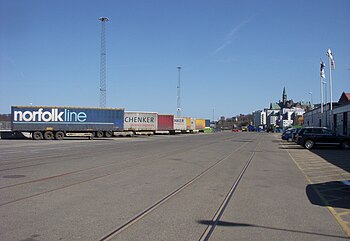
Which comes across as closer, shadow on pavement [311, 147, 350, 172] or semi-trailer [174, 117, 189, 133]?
shadow on pavement [311, 147, 350, 172]

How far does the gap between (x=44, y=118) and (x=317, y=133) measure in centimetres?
3218

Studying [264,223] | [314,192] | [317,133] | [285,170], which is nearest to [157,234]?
[264,223]

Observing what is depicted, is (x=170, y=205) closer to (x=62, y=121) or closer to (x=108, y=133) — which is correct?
(x=62, y=121)

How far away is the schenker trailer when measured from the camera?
47500mm

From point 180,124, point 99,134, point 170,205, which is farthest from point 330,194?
point 180,124

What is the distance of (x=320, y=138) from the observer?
30562 millimetres

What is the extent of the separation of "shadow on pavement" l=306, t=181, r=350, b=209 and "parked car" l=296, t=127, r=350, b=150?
1887 centimetres

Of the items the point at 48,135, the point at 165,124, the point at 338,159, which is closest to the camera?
the point at 338,159

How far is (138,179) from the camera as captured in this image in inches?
490

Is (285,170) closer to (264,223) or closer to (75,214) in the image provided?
(264,223)

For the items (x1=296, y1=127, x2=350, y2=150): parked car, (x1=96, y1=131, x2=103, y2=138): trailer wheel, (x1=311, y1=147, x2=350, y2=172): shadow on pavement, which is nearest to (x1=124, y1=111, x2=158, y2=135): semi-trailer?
(x1=96, y1=131, x2=103, y2=138): trailer wheel

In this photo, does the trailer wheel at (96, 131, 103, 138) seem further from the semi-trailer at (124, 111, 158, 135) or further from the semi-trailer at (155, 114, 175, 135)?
the semi-trailer at (155, 114, 175, 135)

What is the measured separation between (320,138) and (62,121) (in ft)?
103

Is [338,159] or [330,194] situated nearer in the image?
[330,194]
